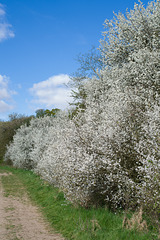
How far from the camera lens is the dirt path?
7812 millimetres

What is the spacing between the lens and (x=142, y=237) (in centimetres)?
597

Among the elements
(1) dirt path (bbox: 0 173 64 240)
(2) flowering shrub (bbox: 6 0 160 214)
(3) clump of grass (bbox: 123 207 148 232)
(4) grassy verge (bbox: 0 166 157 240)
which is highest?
(2) flowering shrub (bbox: 6 0 160 214)

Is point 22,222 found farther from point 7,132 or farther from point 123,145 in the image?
point 7,132

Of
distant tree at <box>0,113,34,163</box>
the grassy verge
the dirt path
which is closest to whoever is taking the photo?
the grassy verge

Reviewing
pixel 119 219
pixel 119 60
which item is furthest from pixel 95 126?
pixel 119 60

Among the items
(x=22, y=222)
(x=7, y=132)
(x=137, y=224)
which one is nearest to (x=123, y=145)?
(x=137, y=224)

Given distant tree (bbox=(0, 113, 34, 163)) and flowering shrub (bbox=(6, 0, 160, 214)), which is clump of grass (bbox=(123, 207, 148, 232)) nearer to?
flowering shrub (bbox=(6, 0, 160, 214))

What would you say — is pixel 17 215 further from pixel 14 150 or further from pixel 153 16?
pixel 14 150

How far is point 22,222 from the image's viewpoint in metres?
9.38

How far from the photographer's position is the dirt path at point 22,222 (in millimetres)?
7812

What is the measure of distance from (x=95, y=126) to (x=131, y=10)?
470 inches

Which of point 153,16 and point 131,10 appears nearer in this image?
point 153,16

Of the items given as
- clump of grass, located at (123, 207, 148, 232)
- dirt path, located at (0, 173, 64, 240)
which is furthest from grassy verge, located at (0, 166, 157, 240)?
dirt path, located at (0, 173, 64, 240)

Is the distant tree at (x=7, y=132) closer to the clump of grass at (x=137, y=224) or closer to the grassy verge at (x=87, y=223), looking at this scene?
the grassy verge at (x=87, y=223)
